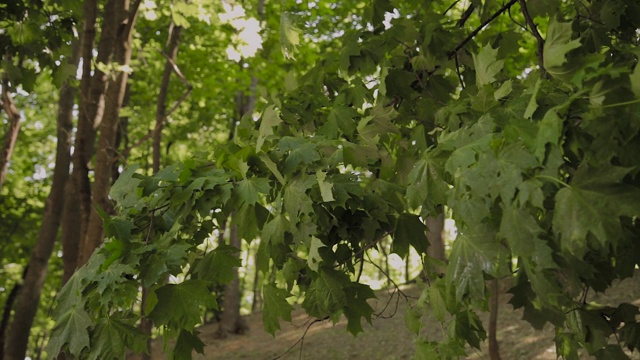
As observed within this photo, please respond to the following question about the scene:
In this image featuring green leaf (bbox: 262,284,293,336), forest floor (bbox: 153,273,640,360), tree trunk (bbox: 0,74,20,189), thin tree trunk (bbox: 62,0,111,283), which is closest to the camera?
green leaf (bbox: 262,284,293,336)

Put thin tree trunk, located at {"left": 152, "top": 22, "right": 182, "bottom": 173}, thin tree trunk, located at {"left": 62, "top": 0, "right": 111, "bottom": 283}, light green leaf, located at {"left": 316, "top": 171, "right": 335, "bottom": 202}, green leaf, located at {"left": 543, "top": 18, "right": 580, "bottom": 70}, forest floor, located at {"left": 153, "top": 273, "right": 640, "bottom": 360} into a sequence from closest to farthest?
1. green leaf, located at {"left": 543, "top": 18, "right": 580, "bottom": 70}
2. light green leaf, located at {"left": 316, "top": 171, "right": 335, "bottom": 202}
3. thin tree trunk, located at {"left": 62, "top": 0, "right": 111, "bottom": 283}
4. thin tree trunk, located at {"left": 152, "top": 22, "right": 182, "bottom": 173}
5. forest floor, located at {"left": 153, "top": 273, "right": 640, "bottom": 360}

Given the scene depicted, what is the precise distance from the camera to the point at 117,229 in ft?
7.41

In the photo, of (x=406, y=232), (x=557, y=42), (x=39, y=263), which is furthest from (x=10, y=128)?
(x=557, y=42)

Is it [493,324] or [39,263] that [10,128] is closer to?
[39,263]

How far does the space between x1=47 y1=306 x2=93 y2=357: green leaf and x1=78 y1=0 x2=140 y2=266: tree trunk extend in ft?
11.4

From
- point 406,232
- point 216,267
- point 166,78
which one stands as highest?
point 166,78

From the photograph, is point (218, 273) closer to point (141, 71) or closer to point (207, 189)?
point (207, 189)

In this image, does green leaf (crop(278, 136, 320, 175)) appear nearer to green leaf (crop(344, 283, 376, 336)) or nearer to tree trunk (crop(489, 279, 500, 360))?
green leaf (crop(344, 283, 376, 336))

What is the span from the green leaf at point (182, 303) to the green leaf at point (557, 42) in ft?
4.21

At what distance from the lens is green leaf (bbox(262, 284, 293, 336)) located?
2.65m

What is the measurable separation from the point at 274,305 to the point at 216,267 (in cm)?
37

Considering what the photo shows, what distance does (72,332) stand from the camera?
2195mm

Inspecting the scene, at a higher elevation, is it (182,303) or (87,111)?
(87,111)

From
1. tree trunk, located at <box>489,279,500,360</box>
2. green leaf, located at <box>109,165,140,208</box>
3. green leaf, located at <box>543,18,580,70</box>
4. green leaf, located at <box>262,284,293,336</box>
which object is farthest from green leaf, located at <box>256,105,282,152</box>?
tree trunk, located at <box>489,279,500,360</box>
